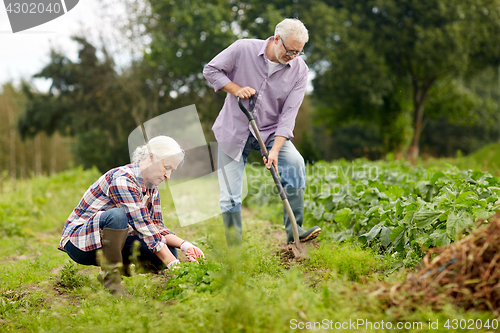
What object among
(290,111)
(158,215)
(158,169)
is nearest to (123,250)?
(158,215)

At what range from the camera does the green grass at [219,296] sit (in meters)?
1.85

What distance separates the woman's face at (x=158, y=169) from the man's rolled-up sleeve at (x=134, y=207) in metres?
0.13

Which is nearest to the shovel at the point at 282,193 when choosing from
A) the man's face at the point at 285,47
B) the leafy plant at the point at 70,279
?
the man's face at the point at 285,47

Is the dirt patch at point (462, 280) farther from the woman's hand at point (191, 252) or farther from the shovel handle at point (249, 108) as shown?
the shovel handle at point (249, 108)

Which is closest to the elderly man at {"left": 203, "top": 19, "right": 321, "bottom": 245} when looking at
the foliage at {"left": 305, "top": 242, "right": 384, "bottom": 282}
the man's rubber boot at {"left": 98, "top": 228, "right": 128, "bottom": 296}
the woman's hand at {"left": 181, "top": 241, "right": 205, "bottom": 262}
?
the foliage at {"left": 305, "top": 242, "right": 384, "bottom": 282}

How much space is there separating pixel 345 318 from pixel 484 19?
808 inches

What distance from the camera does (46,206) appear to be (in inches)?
302

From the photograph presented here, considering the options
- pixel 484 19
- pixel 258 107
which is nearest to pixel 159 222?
pixel 258 107

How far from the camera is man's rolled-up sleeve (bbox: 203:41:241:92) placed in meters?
3.38

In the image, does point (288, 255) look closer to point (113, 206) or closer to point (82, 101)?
point (113, 206)

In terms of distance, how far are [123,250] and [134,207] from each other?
46 cm

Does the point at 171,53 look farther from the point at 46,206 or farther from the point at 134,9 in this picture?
the point at 46,206

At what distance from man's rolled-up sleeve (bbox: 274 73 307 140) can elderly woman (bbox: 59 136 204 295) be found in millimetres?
961

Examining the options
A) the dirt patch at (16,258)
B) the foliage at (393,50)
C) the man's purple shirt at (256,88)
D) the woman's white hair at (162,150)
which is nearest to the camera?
the woman's white hair at (162,150)
